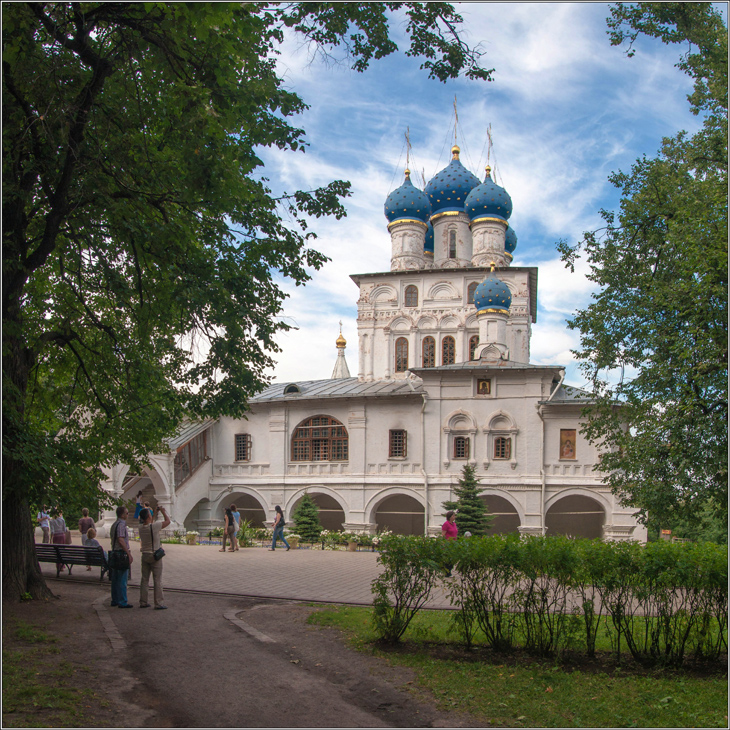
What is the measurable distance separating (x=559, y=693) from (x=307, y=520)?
2116cm

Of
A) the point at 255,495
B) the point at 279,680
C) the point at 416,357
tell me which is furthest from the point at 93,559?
the point at 416,357

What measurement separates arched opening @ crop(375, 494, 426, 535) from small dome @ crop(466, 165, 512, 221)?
13472 mm

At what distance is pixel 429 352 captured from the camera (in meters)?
32.3

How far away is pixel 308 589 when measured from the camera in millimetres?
12227

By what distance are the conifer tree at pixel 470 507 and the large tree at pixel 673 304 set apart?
1005 centimetres

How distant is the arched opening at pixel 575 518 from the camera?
27.4 m

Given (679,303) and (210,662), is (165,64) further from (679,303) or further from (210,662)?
(679,303)

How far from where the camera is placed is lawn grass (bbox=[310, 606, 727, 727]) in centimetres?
573

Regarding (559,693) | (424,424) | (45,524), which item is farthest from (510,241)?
(559,693)

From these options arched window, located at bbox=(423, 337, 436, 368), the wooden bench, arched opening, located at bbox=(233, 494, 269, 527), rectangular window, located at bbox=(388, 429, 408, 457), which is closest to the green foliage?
the wooden bench

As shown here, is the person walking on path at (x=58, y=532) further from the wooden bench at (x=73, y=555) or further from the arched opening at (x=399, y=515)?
the arched opening at (x=399, y=515)

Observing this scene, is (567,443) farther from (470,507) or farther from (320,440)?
(320,440)

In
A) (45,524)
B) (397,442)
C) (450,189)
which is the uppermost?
(450,189)

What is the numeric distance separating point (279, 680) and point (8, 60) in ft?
21.7
